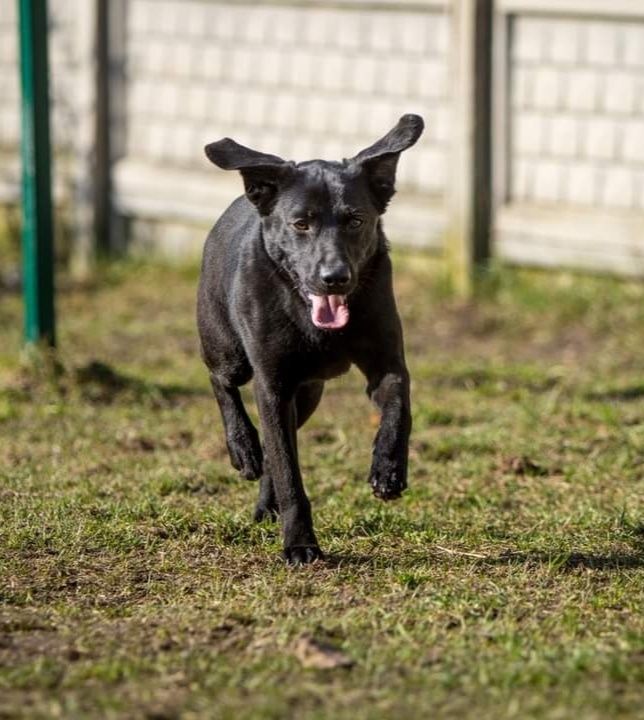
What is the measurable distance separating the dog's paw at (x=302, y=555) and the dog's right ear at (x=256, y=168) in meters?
1.14

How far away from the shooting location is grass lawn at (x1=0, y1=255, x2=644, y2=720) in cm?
392

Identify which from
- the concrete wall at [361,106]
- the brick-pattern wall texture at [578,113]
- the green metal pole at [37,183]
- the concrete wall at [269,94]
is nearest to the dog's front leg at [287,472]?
the green metal pole at [37,183]

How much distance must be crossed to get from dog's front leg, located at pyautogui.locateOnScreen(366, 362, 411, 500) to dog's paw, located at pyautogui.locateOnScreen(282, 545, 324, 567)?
10.6 inches

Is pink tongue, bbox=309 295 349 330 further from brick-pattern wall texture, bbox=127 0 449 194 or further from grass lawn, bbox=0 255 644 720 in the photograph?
brick-pattern wall texture, bbox=127 0 449 194

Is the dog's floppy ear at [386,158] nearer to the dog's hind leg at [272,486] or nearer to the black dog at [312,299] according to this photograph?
the black dog at [312,299]

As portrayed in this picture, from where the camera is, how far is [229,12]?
1123 cm

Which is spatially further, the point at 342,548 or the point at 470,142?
the point at 470,142

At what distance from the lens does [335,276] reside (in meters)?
5.02

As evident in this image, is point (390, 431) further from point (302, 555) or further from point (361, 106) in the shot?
point (361, 106)

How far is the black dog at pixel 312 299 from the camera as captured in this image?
201 inches

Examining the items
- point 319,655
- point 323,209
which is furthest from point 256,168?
point 319,655

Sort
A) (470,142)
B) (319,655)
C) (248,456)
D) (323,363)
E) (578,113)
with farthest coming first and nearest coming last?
(470,142) < (578,113) < (248,456) < (323,363) < (319,655)

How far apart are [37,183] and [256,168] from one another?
10.1ft

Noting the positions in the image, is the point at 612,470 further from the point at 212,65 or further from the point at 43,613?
the point at 212,65
